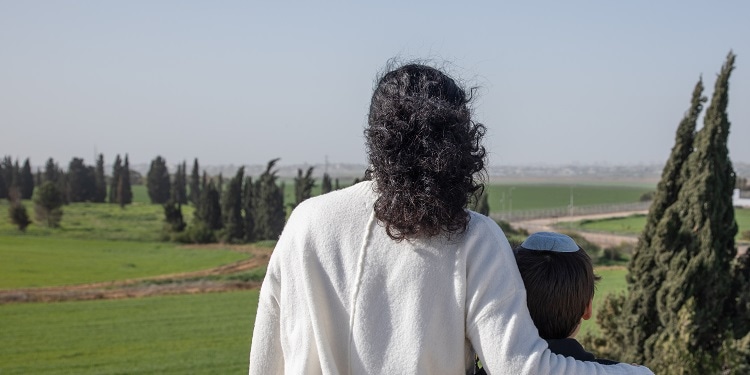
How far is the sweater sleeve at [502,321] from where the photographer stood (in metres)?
1.44

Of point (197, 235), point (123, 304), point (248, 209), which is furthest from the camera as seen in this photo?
point (248, 209)

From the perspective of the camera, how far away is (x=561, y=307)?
5.30 feet

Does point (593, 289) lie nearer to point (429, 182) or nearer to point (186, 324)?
point (429, 182)

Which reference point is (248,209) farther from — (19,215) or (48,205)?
(19,215)

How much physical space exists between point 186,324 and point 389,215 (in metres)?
16.8

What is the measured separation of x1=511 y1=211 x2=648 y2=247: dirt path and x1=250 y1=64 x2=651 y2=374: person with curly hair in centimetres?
2416

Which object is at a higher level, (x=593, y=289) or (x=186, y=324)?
(x=593, y=289)

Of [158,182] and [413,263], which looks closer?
[413,263]

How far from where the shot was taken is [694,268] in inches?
288

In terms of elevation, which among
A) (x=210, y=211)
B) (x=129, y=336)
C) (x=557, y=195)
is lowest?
(x=129, y=336)

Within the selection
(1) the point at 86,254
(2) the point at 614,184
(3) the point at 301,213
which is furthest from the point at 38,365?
(2) the point at 614,184

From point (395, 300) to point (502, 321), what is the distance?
0.21m

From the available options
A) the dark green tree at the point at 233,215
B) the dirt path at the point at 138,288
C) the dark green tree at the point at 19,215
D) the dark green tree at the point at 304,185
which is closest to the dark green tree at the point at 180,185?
the dark green tree at the point at 233,215

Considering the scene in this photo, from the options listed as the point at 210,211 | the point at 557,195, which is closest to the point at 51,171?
the point at 210,211
